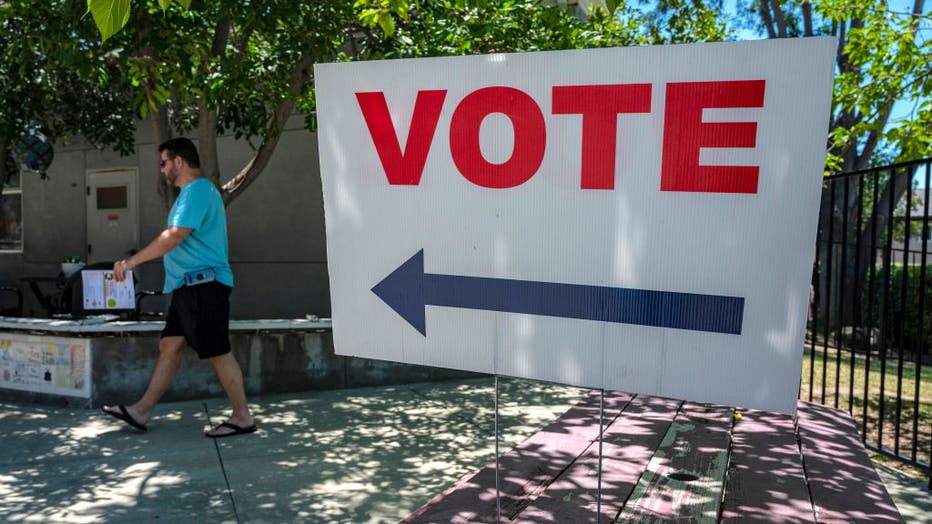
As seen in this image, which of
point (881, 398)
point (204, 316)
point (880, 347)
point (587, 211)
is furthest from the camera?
point (880, 347)

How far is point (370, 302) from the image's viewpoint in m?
2.54

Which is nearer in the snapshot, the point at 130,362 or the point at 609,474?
the point at 609,474

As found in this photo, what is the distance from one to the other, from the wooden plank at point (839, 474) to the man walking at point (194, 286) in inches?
141

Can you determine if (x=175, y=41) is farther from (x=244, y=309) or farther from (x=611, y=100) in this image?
(x=244, y=309)

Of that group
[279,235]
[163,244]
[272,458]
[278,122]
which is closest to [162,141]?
[278,122]

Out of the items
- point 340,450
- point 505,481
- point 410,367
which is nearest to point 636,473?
point 505,481

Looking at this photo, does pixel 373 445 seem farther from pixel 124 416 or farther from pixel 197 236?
pixel 197 236

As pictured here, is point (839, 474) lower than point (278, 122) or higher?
lower

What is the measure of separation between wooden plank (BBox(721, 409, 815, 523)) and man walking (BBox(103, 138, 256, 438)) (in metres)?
3.31

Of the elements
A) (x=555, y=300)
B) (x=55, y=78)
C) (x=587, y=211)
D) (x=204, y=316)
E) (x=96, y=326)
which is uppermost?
(x=55, y=78)

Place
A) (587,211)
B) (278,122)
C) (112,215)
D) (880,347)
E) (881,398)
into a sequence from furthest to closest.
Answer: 1. (112,215)
2. (880,347)
3. (278,122)
4. (881,398)
5. (587,211)

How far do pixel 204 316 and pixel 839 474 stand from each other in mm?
3875

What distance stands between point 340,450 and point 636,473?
268 cm

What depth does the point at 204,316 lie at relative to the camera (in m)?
5.18
